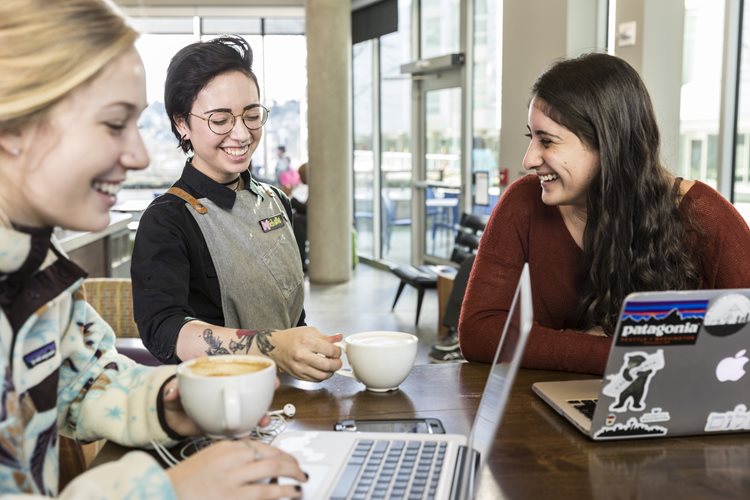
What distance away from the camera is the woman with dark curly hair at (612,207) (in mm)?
1854

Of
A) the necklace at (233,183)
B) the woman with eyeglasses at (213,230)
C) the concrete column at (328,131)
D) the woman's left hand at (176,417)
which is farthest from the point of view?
the concrete column at (328,131)

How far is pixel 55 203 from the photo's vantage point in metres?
0.93

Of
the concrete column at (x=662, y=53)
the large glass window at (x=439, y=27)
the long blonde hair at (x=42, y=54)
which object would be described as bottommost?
the long blonde hair at (x=42, y=54)

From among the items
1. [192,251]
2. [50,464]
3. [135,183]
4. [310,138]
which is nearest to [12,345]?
[50,464]

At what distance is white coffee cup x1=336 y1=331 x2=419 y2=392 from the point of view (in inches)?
57.6

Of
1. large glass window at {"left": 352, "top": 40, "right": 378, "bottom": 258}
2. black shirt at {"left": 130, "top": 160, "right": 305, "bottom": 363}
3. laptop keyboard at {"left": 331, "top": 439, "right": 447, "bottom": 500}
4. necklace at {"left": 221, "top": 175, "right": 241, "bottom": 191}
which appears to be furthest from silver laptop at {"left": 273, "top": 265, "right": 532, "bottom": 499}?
large glass window at {"left": 352, "top": 40, "right": 378, "bottom": 258}

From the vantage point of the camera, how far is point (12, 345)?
3.07ft

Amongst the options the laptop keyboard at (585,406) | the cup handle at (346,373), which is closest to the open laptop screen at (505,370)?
the laptop keyboard at (585,406)

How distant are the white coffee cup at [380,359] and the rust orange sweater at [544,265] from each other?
12.6 inches

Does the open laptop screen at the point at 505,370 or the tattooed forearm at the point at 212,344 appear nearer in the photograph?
the open laptop screen at the point at 505,370

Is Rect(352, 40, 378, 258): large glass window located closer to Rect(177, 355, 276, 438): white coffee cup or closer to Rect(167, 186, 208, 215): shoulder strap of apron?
Rect(167, 186, 208, 215): shoulder strap of apron

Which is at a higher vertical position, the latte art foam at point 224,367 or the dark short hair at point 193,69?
the dark short hair at point 193,69

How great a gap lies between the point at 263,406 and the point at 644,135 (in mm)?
1273

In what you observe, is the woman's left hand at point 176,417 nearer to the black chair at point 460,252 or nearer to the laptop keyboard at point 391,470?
the laptop keyboard at point 391,470
